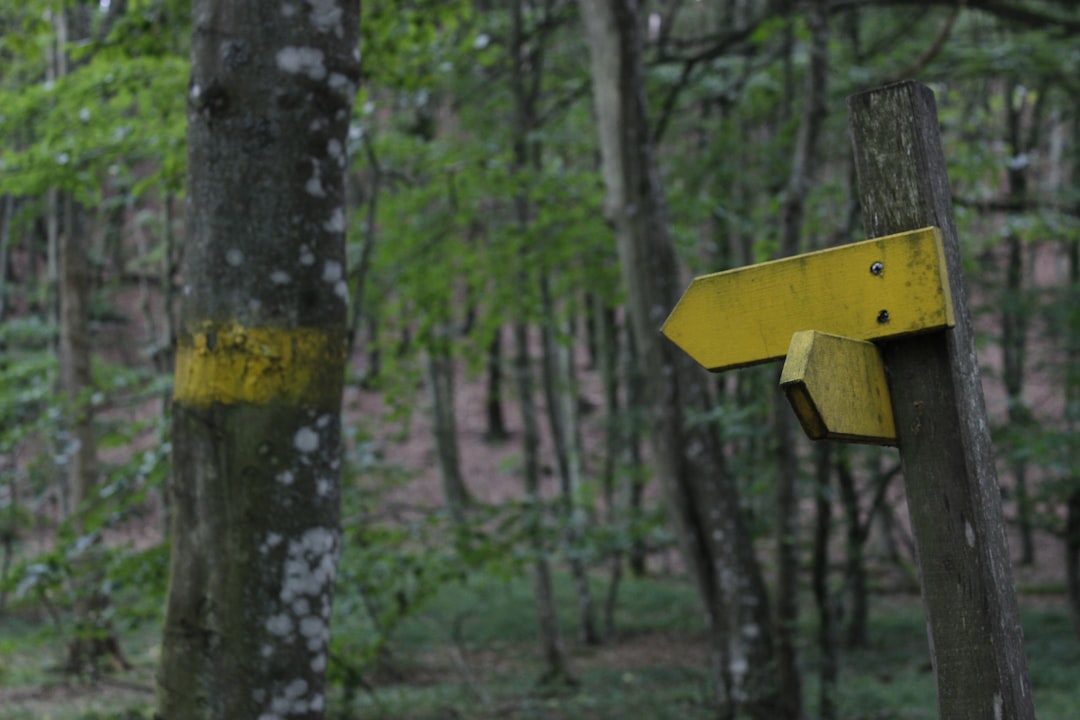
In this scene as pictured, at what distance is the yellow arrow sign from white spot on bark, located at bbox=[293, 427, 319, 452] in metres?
1.23

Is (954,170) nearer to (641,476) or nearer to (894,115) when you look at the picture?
(894,115)

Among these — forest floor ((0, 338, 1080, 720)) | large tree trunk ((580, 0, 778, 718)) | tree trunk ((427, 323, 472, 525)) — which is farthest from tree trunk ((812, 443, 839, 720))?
tree trunk ((427, 323, 472, 525))

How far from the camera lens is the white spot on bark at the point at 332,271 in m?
2.86

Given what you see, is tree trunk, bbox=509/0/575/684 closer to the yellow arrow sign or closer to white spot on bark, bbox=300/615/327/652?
white spot on bark, bbox=300/615/327/652

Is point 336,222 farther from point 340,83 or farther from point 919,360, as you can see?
point 919,360

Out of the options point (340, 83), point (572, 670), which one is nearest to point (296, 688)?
point (340, 83)

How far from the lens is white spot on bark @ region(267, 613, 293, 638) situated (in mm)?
2682

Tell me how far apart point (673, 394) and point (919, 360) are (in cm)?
485

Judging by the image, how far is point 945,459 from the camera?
69.8 inches

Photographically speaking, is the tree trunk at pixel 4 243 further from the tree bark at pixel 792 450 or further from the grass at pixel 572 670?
the tree bark at pixel 792 450

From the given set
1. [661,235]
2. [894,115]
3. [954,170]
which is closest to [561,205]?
[661,235]

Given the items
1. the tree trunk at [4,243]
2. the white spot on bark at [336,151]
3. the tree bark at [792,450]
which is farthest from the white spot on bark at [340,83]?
the tree trunk at [4,243]

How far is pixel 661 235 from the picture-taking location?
6520 mm

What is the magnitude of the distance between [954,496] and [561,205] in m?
7.21
